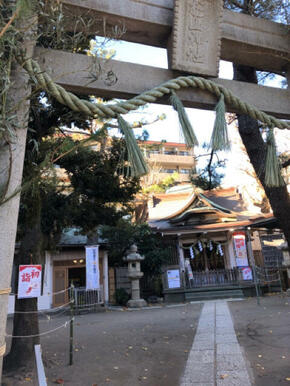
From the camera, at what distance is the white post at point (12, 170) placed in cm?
178

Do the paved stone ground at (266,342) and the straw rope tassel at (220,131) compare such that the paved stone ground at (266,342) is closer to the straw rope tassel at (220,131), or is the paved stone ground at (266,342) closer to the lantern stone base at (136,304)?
the straw rope tassel at (220,131)

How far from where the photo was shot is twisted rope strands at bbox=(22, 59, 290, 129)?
205 cm

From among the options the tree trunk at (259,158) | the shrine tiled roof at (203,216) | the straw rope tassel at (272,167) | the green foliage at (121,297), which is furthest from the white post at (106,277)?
the straw rope tassel at (272,167)

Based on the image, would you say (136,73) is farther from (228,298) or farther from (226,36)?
(228,298)

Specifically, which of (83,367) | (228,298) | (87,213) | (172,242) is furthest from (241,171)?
(83,367)

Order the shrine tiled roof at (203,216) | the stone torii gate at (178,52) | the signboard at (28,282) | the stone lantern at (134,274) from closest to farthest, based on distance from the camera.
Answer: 1. the stone torii gate at (178,52)
2. the signboard at (28,282)
3. the stone lantern at (134,274)
4. the shrine tiled roof at (203,216)

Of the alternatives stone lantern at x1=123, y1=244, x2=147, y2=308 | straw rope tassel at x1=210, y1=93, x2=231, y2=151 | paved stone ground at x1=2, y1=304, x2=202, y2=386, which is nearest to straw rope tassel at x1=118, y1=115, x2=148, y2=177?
straw rope tassel at x1=210, y1=93, x2=231, y2=151

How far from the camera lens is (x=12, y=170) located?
191 cm

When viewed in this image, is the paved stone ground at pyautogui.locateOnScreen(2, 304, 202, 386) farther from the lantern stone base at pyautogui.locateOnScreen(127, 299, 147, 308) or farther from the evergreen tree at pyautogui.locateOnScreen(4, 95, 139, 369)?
the lantern stone base at pyautogui.locateOnScreen(127, 299, 147, 308)

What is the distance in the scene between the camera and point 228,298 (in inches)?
515

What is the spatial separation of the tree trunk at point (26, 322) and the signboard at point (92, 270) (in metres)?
7.39

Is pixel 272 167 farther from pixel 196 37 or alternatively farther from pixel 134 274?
pixel 134 274

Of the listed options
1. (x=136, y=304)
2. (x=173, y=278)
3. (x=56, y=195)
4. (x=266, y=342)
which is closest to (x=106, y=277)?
(x=136, y=304)

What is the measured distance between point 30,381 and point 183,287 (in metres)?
10.5
